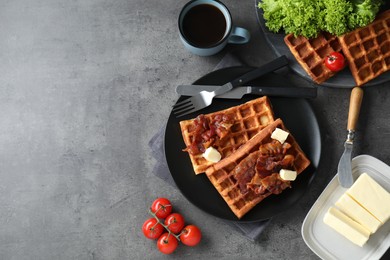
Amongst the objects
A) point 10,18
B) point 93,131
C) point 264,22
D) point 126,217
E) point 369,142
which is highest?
point 264,22

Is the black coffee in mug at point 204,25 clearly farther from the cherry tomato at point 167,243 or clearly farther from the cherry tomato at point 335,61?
the cherry tomato at point 167,243

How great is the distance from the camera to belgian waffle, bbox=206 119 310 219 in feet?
11.6

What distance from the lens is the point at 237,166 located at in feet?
11.5

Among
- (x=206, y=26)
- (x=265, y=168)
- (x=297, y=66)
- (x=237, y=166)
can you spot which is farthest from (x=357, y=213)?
(x=206, y=26)

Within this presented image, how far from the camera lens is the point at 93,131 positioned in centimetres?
397

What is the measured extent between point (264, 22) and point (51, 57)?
1.83 metres

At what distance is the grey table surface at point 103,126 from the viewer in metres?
3.84

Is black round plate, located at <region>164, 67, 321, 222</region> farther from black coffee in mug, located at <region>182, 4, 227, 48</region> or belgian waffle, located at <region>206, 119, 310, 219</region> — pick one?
black coffee in mug, located at <region>182, 4, 227, 48</region>

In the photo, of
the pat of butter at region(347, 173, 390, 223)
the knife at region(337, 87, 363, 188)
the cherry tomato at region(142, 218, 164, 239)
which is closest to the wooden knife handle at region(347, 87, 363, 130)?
the knife at region(337, 87, 363, 188)

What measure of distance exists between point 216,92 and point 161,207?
1.00m

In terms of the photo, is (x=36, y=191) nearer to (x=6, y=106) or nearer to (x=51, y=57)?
(x=6, y=106)

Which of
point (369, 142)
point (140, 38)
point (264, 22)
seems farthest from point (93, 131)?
point (369, 142)

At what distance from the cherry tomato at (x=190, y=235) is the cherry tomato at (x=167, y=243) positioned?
0.07 m

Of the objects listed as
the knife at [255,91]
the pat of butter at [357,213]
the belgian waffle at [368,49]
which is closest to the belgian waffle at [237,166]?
the knife at [255,91]
